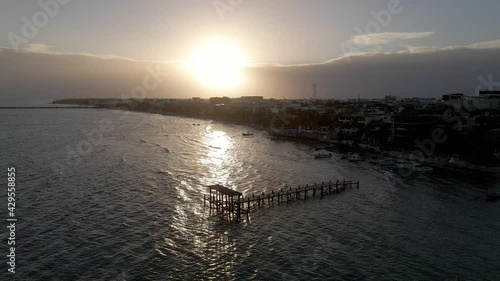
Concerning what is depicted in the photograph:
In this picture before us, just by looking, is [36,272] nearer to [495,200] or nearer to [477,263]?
[477,263]

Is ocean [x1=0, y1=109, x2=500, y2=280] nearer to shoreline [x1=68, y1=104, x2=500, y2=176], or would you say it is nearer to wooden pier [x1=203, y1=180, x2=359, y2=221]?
wooden pier [x1=203, y1=180, x2=359, y2=221]

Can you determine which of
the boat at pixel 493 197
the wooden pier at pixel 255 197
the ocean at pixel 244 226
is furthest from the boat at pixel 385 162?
the boat at pixel 493 197

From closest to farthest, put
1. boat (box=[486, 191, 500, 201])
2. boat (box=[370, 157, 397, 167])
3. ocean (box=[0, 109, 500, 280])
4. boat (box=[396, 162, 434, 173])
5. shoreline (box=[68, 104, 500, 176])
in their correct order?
ocean (box=[0, 109, 500, 280]) → boat (box=[486, 191, 500, 201]) → boat (box=[396, 162, 434, 173]) → shoreline (box=[68, 104, 500, 176]) → boat (box=[370, 157, 397, 167])

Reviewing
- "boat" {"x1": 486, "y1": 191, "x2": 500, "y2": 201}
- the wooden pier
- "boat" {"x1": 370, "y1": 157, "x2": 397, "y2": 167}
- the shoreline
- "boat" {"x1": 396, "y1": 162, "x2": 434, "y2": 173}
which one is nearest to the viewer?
the wooden pier

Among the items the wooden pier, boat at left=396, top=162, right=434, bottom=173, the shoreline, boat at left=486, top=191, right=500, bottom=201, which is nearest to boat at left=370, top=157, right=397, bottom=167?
boat at left=396, top=162, right=434, bottom=173

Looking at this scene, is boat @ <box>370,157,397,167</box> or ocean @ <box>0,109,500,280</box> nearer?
ocean @ <box>0,109,500,280</box>

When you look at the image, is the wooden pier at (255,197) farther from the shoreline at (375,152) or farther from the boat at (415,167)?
the shoreline at (375,152)

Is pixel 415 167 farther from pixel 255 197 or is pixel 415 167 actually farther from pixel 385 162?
pixel 255 197

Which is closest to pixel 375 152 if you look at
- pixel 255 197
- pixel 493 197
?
pixel 493 197
